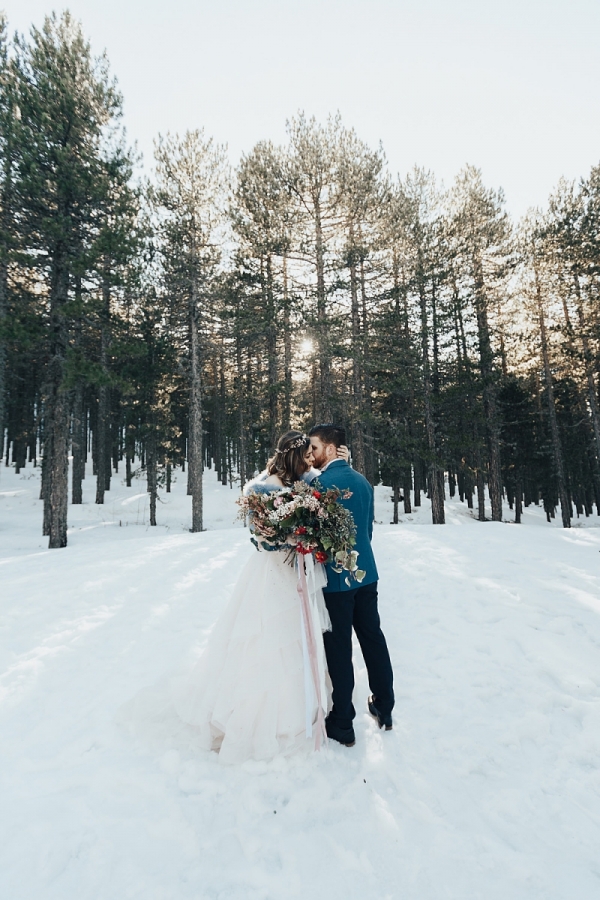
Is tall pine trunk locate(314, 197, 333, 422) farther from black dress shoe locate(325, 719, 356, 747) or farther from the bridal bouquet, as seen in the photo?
black dress shoe locate(325, 719, 356, 747)

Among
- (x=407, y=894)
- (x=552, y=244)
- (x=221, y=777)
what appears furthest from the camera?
(x=552, y=244)

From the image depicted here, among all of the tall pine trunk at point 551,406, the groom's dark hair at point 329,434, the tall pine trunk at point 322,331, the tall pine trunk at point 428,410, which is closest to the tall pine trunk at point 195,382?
the tall pine trunk at point 322,331

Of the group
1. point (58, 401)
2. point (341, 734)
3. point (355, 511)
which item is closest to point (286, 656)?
point (341, 734)

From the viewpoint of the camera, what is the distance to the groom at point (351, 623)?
320 cm

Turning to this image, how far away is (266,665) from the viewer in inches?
122

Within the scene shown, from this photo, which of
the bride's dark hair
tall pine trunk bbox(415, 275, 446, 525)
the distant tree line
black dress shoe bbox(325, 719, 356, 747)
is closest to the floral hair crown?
the bride's dark hair

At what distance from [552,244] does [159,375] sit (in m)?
19.3

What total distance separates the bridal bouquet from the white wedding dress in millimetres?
213

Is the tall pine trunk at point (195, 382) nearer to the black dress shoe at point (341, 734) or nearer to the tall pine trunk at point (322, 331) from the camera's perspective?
the tall pine trunk at point (322, 331)

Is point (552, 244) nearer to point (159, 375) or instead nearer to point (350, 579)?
point (159, 375)

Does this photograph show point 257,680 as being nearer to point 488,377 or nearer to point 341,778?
point 341,778

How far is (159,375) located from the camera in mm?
20359

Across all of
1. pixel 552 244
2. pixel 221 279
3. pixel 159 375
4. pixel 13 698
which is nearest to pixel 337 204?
pixel 221 279

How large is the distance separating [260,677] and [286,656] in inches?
9.7
